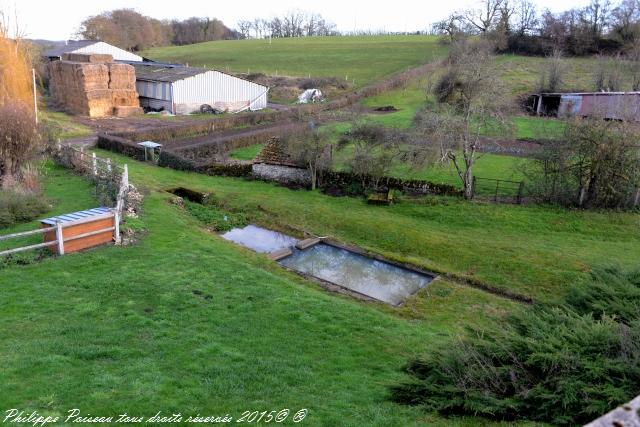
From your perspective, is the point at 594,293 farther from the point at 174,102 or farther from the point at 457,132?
the point at 174,102

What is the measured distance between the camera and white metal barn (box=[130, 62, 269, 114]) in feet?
146

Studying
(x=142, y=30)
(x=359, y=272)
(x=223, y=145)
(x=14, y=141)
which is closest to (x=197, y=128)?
(x=223, y=145)

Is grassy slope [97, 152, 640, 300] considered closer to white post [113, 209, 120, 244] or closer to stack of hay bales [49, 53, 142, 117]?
white post [113, 209, 120, 244]

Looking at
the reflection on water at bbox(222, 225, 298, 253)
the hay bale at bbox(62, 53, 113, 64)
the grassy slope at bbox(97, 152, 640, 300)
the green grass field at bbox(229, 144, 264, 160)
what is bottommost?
the reflection on water at bbox(222, 225, 298, 253)

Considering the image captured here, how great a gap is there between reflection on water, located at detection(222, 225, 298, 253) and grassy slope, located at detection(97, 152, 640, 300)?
82cm

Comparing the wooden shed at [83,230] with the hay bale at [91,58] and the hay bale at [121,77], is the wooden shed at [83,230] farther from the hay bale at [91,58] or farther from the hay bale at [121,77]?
the hay bale at [91,58]

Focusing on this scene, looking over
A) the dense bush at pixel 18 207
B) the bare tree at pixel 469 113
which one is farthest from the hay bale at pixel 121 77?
the bare tree at pixel 469 113

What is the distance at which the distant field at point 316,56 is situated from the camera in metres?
70.5

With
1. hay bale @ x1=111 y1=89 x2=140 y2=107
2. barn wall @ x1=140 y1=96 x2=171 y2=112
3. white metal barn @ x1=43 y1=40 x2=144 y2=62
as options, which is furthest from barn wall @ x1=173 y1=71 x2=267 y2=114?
white metal barn @ x1=43 y1=40 x2=144 y2=62

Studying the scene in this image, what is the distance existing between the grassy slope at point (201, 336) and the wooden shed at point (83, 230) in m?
0.44

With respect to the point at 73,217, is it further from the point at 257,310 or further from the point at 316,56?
the point at 316,56

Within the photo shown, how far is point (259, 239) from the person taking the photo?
1825cm

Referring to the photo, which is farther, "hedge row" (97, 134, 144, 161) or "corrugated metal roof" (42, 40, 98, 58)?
"corrugated metal roof" (42, 40, 98, 58)

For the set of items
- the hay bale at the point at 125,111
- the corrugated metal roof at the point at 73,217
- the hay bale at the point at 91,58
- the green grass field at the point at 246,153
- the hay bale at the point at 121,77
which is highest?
the hay bale at the point at 91,58
